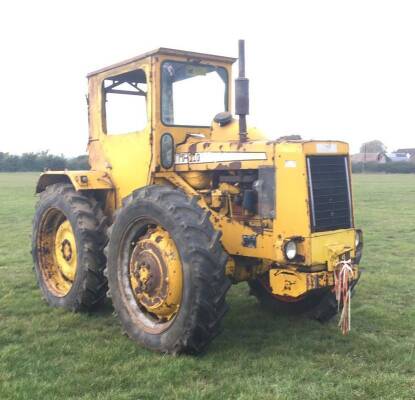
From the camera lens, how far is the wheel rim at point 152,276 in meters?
5.11

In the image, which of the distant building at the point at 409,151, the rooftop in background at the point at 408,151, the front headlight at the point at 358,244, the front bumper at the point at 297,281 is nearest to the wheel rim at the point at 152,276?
the front bumper at the point at 297,281

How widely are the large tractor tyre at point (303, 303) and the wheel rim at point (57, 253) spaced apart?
2.31 metres

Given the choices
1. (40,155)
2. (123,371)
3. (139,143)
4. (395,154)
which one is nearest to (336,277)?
(123,371)

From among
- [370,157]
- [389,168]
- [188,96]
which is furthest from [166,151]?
[370,157]

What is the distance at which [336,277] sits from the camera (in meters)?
5.07

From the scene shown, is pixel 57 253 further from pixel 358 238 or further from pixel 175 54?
pixel 358 238

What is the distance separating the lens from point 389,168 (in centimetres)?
6844

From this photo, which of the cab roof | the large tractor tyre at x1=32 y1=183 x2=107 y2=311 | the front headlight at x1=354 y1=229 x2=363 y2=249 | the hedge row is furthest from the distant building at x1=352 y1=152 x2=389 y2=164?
the front headlight at x1=354 y1=229 x2=363 y2=249

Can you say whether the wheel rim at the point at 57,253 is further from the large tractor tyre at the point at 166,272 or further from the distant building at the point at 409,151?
the distant building at the point at 409,151

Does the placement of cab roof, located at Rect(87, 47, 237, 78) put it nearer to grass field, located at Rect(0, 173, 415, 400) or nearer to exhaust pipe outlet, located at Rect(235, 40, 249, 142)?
exhaust pipe outlet, located at Rect(235, 40, 249, 142)

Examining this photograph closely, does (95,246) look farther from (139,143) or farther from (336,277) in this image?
(336,277)

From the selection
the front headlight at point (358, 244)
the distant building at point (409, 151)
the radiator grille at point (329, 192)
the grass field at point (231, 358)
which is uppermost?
the distant building at point (409, 151)

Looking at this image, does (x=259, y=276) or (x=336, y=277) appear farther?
(x=259, y=276)

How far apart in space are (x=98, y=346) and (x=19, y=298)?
7.74 feet
